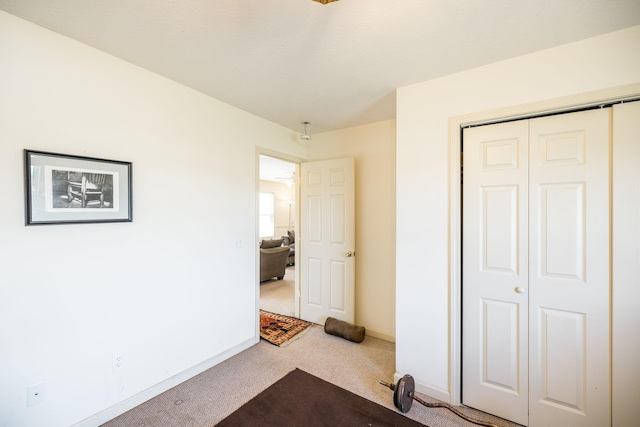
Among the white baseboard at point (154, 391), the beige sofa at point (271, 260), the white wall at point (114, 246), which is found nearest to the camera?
the white wall at point (114, 246)

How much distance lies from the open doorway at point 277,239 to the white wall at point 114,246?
3.66 feet

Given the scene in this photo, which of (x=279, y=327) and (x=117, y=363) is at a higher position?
(x=117, y=363)

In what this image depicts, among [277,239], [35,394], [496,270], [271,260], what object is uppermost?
[496,270]

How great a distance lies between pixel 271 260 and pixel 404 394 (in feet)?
12.5

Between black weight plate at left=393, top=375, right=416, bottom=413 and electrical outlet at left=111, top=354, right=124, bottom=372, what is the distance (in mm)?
1945

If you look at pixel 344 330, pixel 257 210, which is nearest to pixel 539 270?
pixel 344 330

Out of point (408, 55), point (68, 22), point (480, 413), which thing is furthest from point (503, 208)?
point (68, 22)

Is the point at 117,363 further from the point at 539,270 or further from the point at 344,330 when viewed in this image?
the point at 539,270

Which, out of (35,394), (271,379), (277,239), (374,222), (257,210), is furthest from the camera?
(277,239)

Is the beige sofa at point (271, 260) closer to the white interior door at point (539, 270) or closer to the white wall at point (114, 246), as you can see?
the white wall at point (114, 246)

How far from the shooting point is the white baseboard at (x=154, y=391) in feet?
5.80

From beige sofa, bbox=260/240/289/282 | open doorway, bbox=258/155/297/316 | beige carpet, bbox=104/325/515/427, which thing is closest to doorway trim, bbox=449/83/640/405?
beige carpet, bbox=104/325/515/427

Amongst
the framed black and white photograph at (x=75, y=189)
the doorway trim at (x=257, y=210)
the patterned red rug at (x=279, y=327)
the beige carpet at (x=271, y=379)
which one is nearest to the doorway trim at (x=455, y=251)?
the beige carpet at (x=271, y=379)

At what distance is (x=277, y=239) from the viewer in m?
6.71
